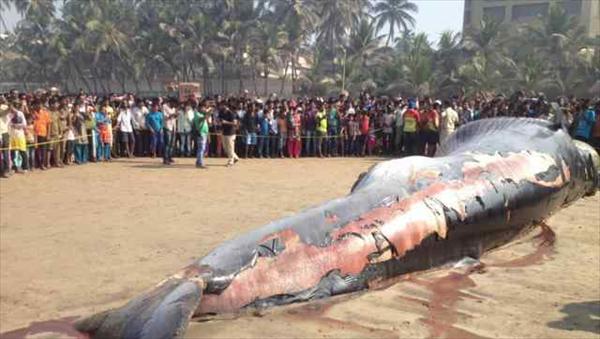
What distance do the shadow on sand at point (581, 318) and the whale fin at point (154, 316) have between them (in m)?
2.86

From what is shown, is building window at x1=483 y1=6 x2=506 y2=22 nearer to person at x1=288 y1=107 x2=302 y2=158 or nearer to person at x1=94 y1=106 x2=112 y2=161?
person at x1=288 y1=107 x2=302 y2=158

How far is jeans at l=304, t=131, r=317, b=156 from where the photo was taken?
18.2 m

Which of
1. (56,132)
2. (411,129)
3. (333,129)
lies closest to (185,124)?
(56,132)

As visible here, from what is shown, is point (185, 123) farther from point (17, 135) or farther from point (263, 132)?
point (17, 135)

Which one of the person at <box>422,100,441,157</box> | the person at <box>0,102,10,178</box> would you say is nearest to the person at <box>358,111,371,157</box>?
the person at <box>422,100,441,157</box>

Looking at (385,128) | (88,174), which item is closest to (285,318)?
(88,174)

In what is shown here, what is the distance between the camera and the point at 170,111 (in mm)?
16703

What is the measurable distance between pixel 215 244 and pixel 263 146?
34.5 feet

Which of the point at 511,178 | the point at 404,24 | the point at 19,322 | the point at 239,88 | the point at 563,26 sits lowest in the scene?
the point at 19,322

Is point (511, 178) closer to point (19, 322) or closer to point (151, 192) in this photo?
point (19, 322)

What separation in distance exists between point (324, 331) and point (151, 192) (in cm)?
690

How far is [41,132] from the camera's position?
13.9 metres

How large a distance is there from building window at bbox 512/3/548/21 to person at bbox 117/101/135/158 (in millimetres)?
53550

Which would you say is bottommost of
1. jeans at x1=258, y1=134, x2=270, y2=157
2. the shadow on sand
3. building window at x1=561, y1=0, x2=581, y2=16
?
the shadow on sand
